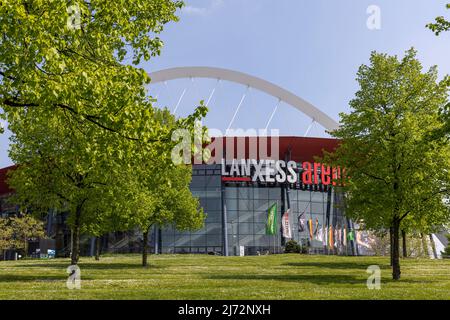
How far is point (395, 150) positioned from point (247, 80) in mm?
81004

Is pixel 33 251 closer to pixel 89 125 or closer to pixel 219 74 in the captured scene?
pixel 219 74

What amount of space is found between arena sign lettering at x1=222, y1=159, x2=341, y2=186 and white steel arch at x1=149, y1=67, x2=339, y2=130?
2662 cm

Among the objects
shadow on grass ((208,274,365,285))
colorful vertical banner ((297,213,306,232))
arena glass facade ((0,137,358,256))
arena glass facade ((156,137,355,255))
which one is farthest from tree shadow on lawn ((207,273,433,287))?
colorful vertical banner ((297,213,306,232))

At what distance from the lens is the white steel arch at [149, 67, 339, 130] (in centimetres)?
10675

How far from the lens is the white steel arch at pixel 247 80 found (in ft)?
350

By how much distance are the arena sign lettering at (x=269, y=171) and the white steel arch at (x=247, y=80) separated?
87.3ft

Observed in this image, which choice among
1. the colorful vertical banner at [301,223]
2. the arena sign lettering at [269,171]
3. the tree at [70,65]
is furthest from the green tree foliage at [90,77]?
the colorful vertical banner at [301,223]

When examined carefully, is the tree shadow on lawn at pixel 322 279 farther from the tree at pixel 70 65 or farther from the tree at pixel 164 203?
the tree at pixel 70 65

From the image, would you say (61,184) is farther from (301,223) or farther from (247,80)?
(247,80)

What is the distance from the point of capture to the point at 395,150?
90.1 feet

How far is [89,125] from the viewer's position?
589 inches

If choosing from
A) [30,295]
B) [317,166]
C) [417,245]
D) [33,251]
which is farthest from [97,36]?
[33,251]
